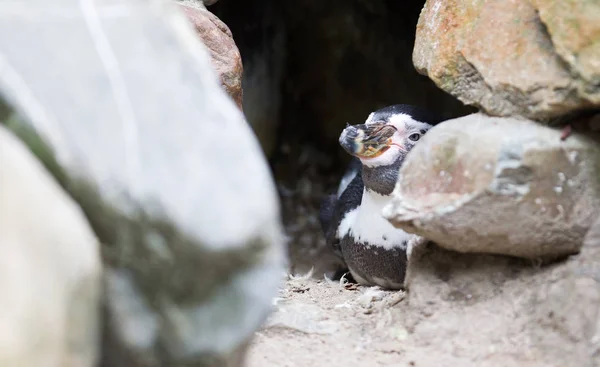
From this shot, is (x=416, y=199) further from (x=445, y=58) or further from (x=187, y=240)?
(x=187, y=240)

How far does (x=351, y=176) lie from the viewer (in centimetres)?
279

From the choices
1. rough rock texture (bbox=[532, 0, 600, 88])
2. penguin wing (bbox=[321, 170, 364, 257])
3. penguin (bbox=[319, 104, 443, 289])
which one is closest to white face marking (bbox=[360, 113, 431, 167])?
penguin (bbox=[319, 104, 443, 289])

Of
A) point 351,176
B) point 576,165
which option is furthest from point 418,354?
point 351,176

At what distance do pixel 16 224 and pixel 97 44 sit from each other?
12.0 inches

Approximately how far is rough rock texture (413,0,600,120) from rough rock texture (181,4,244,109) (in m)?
0.52

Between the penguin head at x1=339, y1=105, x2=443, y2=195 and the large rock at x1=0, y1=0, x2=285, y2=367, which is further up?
the large rock at x1=0, y1=0, x2=285, y2=367

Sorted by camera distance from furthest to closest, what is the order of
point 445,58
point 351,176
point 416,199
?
point 351,176, point 445,58, point 416,199

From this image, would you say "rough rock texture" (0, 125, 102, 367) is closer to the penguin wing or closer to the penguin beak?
the penguin beak

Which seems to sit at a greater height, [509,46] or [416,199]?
[509,46]

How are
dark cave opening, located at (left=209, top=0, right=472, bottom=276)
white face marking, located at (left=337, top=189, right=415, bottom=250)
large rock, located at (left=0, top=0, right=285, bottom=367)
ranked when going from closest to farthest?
large rock, located at (left=0, top=0, right=285, bottom=367) < white face marking, located at (left=337, top=189, right=415, bottom=250) < dark cave opening, located at (left=209, top=0, right=472, bottom=276)

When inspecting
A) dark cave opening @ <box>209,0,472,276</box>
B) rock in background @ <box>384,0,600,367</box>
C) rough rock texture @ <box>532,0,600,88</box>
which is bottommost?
dark cave opening @ <box>209,0,472,276</box>

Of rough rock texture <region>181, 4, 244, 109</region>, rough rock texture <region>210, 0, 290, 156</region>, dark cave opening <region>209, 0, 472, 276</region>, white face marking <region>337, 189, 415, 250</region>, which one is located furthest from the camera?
dark cave opening <region>209, 0, 472, 276</region>

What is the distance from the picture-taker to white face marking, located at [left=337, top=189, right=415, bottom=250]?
2.07 meters

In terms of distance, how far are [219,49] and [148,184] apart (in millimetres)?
1094
